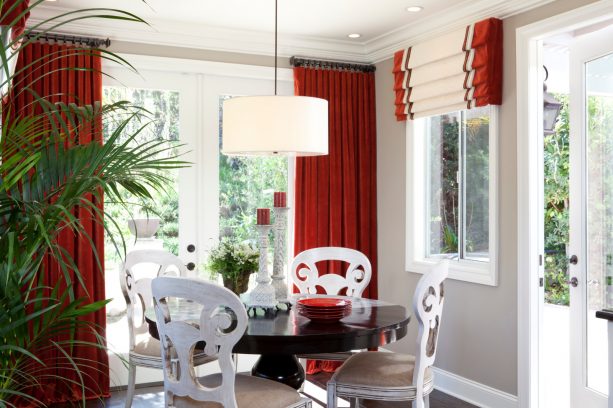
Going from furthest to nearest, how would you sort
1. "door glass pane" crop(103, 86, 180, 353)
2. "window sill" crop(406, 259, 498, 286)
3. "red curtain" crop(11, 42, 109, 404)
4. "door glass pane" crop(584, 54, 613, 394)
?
"door glass pane" crop(103, 86, 180, 353) → "red curtain" crop(11, 42, 109, 404) → "window sill" crop(406, 259, 498, 286) → "door glass pane" crop(584, 54, 613, 394)

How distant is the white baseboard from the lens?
13.0 ft

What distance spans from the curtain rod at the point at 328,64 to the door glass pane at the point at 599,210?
200cm

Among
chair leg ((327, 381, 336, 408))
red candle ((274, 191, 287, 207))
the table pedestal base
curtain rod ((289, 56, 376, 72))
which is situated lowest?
chair leg ((327, 381, 336, 408))

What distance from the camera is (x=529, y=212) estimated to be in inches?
148

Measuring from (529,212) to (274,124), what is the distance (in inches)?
66.7

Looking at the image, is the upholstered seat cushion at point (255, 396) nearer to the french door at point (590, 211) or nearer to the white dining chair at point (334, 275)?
the white dining chair at point (334, 275)

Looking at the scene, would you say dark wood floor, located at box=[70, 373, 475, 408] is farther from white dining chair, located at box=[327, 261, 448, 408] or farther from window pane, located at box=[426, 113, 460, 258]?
white dining chair, located at box=[327, 261, 448, 408]

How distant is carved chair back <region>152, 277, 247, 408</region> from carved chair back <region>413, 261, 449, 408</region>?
0.89 metres

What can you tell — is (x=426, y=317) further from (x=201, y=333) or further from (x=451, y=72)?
(x=451, y=72)

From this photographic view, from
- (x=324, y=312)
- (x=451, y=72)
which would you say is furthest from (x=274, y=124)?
(x=451, y=72)

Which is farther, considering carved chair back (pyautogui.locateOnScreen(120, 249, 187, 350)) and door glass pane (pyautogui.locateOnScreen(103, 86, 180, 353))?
door glass pane (pyautogui.locateOnScreen(103, 86, 180, 353))

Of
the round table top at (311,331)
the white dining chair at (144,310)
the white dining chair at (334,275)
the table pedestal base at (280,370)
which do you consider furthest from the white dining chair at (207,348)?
the white dining chair at (334,275)

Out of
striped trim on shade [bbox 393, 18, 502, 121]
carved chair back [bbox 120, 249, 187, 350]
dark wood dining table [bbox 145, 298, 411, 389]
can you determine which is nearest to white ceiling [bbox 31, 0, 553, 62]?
striped trim on shade [bbox 393, 18, 502, 121]

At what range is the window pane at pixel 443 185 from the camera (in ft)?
14.9
